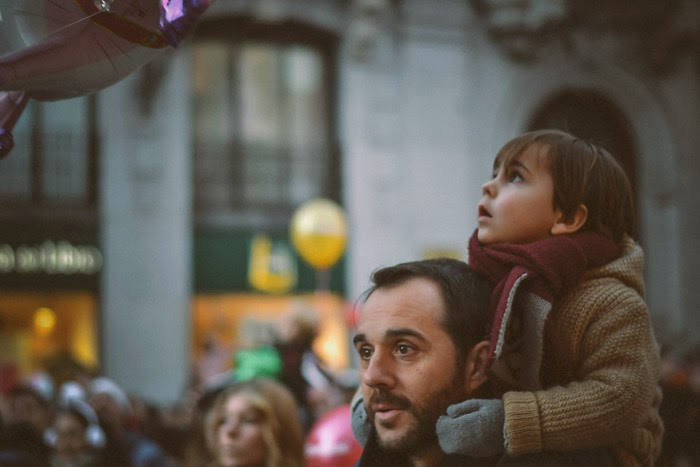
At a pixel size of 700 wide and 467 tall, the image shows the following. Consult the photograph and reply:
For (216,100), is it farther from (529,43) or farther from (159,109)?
(529,43)

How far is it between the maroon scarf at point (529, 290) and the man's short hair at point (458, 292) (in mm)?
36

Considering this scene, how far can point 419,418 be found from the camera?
213cm

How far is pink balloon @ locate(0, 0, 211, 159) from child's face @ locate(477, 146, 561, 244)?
734 mm

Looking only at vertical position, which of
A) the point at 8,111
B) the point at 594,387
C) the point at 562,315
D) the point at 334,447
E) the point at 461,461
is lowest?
the point at 334,447

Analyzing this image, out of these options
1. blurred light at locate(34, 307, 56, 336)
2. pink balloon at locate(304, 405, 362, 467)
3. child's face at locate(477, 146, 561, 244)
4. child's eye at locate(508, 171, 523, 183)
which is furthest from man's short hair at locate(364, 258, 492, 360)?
blurred light at locate(34, 307, 56, 336)

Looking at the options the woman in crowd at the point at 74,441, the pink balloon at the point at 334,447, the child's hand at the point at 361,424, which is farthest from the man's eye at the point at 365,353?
the woman in crowd at the point at 74,441

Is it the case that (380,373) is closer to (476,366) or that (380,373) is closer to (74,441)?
(476,366)

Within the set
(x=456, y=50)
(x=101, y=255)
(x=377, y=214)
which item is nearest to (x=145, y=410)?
(x=101, y=255)

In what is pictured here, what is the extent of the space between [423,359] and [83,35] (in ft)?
3.11

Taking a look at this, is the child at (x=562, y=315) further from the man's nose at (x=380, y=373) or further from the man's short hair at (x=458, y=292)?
the man's nose at (x=380, y=373)

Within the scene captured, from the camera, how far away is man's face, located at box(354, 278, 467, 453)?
2133 mm

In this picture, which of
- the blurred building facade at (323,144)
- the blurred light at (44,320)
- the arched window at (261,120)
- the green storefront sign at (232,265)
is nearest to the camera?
the blurred building facade at (323,144)

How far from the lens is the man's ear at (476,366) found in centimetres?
216

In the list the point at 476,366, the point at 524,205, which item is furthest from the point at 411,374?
the point at 524,205
